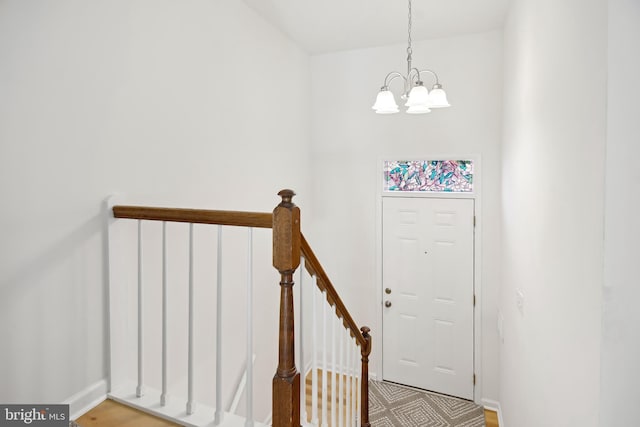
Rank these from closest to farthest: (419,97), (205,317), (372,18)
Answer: (419,97) < (205,317) < (372,18)

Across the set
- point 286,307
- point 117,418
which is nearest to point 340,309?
point 286,307

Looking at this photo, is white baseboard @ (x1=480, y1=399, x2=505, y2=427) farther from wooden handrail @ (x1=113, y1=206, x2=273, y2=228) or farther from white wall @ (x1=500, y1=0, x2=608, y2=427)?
wooden handrail @ (x1=113, y1=206, x2=273, y2=228)

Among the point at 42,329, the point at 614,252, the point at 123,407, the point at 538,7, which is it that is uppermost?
the point at 538,7

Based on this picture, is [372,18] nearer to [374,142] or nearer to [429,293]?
[374,142]

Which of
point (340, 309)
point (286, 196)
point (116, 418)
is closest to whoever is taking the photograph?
point (286, 196)

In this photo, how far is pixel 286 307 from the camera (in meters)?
1.33

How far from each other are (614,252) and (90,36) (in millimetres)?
2098

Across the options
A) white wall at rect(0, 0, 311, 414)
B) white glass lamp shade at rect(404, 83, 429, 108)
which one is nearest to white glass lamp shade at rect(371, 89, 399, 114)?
white glass lamp shade at rect(404, 83, 429, 108)

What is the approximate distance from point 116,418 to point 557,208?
1993mm

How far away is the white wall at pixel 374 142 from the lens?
3441mm

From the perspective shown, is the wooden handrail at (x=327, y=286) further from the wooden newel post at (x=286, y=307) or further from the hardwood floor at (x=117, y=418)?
the hardwood floor at (x=117, y=418)

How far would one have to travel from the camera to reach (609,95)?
96cm

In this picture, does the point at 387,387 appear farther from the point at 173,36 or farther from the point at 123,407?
the point at 173,36

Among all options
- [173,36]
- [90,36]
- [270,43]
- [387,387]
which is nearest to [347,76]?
[270,43]
